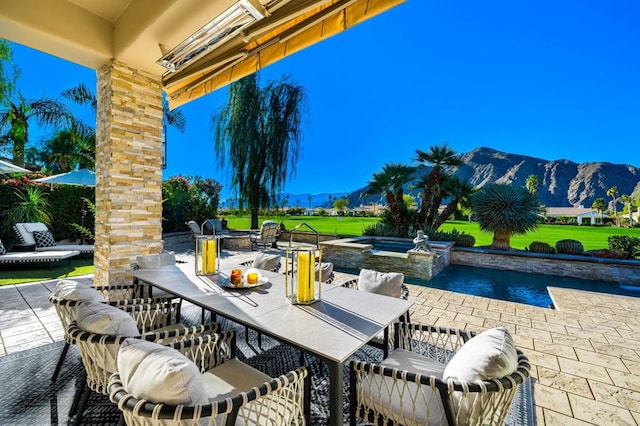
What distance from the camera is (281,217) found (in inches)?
478

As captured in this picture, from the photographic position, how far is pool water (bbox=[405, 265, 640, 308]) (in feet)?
16.8

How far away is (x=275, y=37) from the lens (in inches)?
101

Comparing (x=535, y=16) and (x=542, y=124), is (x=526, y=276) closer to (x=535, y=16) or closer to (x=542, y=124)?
(x=535, y=16)

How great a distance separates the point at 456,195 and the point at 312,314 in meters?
9.69

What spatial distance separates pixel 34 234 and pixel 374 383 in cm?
809

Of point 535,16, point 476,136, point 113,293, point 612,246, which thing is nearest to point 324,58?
point 535,16

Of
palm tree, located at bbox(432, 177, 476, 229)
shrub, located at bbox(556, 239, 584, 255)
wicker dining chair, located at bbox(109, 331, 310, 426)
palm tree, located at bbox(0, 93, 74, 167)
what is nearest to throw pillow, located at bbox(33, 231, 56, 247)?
palm tree, located at bbox(0, 93, 74, 167)

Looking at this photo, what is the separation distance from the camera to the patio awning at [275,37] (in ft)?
6.93

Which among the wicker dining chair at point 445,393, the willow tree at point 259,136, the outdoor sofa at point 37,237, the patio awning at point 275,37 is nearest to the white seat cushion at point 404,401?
the wicker dining chair at point 445,393

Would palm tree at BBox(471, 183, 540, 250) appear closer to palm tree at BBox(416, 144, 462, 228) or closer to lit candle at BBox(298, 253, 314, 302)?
palm tree at BBox(416, 144, 462, 228)

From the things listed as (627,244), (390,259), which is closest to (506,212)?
(627,244)

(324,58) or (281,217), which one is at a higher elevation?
(324,58)

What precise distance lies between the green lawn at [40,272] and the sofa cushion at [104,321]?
480 cm

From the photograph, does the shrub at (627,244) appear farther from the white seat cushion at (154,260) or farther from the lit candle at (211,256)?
the white seat cushion at (154,260)
